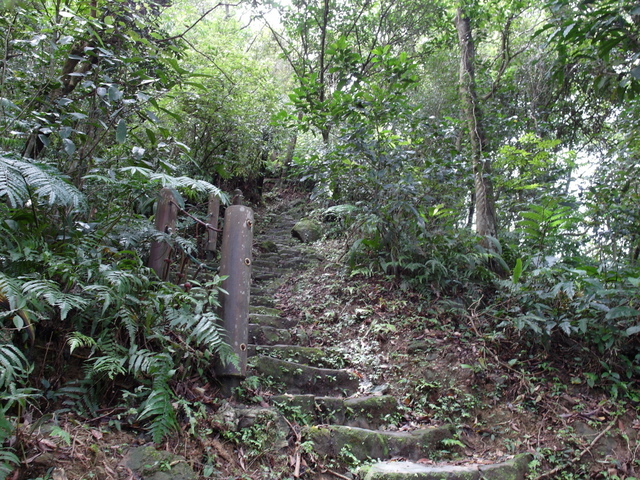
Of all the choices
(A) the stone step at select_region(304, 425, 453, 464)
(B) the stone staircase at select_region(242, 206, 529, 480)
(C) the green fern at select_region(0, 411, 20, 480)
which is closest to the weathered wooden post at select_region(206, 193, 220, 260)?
(B) the stone staircase at select_region(242, 206, 529, 480)

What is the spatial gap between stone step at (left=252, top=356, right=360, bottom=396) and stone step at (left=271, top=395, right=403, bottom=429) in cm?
28

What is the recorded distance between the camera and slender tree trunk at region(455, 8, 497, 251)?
21.3 ft

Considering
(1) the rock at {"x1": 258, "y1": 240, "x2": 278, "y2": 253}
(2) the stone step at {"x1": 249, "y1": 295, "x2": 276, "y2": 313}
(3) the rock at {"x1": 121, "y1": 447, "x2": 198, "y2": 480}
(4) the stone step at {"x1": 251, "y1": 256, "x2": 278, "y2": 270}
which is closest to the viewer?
(3) the rock at {"x1": 121, "y1": 447, "x2": 198, "y2": 480}

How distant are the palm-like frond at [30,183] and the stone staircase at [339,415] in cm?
200

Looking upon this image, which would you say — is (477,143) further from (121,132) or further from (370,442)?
(121,132)

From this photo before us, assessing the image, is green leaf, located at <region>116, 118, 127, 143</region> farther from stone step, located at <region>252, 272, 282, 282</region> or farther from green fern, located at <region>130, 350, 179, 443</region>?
stone step, located at <region>252, 272, 282, 282</region>

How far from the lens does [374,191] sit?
625 cm

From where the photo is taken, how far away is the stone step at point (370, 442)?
303 cm

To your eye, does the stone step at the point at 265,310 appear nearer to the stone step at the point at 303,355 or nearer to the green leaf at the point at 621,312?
the stone step at the point at 303,355

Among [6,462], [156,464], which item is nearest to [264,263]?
[156,464]

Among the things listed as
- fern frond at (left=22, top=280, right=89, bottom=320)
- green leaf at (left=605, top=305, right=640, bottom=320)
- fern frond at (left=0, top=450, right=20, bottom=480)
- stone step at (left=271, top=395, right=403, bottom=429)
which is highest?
fern frond at (left=22, top=280, right=89, bottom=320)

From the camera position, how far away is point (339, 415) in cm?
351

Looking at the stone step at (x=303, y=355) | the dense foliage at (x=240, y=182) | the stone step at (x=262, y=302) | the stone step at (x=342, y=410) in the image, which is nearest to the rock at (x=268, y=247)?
the dense foliage at (x=240, y=182)

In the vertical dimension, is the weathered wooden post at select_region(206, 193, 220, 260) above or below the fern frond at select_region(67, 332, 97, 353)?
above
